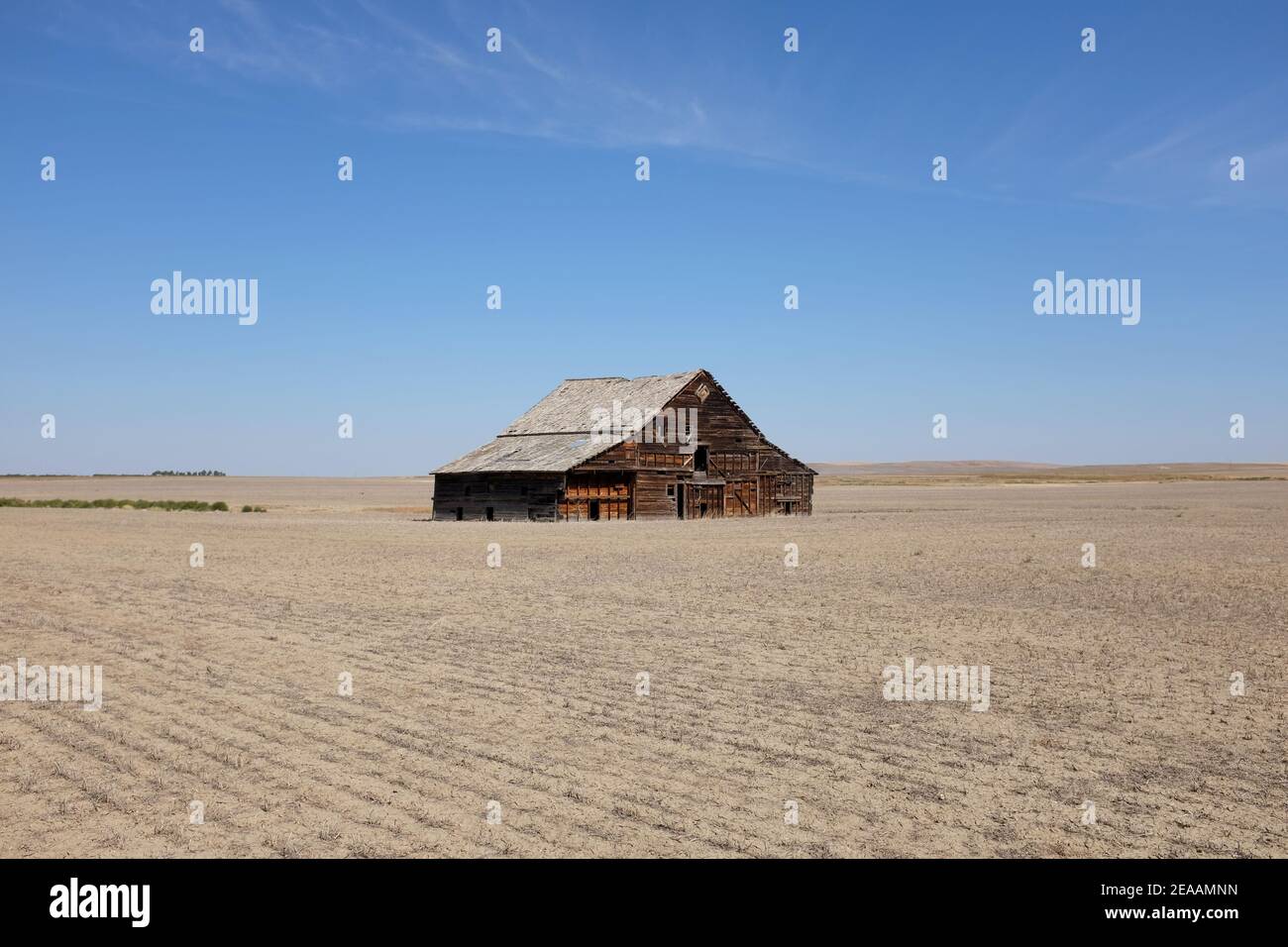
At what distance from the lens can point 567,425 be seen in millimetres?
50375

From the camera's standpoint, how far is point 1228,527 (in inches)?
1346

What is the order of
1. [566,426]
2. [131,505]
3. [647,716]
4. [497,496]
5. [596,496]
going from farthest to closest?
1. [131,505]
2. [566,426]
3. [497,496]
4. [596,496]
5. [647,716]

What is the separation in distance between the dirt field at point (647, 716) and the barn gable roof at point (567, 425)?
23.5 metres

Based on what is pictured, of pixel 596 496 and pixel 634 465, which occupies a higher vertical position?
pixel 634 465

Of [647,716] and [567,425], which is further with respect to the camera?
[567,425]

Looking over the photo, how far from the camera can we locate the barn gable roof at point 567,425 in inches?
1778

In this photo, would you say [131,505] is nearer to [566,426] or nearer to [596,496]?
[566,426]

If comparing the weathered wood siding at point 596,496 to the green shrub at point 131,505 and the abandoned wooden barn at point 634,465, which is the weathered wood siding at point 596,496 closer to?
the abandoned wooden barn at point 634,465

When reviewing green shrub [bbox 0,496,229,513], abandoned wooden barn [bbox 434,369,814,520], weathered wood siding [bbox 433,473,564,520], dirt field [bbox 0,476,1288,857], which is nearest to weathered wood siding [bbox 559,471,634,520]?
abandoned wooden barn [bbox 434,369,814,520]

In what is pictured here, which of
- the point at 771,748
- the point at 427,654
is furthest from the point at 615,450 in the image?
the point at 771,748

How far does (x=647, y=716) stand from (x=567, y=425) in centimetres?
4166

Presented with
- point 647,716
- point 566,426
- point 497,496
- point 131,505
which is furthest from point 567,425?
point 647,716

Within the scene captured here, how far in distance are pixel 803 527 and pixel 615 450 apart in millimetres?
9970
